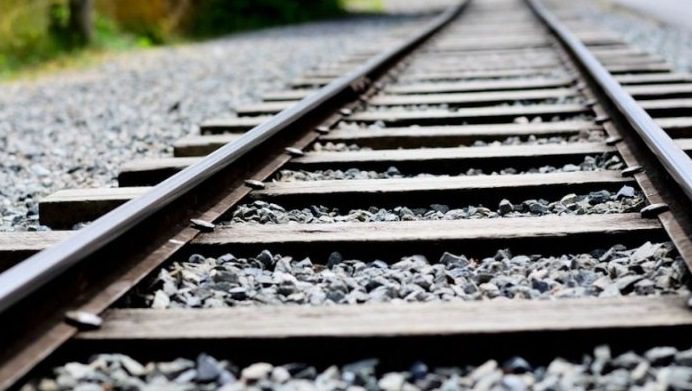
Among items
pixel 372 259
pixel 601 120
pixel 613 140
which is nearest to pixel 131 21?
pixel 601 120

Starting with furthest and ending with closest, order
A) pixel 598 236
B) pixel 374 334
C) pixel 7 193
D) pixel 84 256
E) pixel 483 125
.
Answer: pixel 483 125 < pixel 7 193 < pixel 598 236 < pixel 84 256 < pixel 374 334

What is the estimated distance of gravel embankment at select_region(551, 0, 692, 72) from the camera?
291 inches

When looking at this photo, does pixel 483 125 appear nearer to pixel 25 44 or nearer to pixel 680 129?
pixel 680 129

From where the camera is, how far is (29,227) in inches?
112

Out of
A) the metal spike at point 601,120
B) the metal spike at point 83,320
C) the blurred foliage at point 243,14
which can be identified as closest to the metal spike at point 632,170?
the metal spike at point 601,120

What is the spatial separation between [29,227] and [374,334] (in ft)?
5.13

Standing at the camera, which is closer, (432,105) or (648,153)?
(648,153)

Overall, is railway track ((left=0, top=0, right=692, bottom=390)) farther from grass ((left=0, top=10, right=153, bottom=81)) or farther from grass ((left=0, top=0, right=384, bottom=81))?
grass ((left=0, top=0, right=384, bottom=81))

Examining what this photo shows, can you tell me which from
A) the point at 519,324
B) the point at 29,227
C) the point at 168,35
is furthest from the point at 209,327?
the point at 168,35

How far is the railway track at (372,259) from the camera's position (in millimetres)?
1673

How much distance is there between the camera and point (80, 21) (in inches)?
387

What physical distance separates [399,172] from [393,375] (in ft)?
5.56

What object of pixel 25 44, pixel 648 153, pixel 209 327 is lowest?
pixel 209 327

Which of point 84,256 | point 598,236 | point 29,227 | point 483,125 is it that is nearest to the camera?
point 84,256
